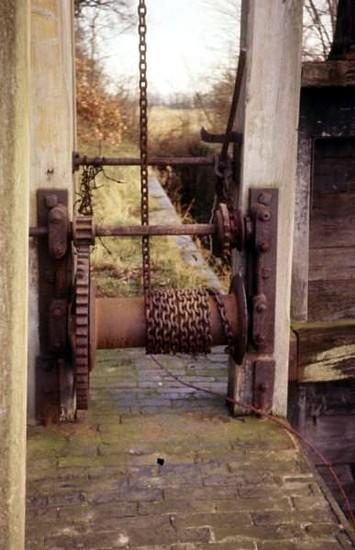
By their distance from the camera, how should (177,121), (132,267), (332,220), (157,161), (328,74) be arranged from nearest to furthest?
(328,74)
(157,161)
(332,220)
(132,267)
(177,121)

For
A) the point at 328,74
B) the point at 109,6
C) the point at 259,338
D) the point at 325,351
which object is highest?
the point at 109,6

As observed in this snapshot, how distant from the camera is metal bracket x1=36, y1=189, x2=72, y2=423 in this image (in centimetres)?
353

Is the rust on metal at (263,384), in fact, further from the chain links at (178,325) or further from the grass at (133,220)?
the grass at (133,220)

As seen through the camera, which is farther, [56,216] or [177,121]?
[177,121]

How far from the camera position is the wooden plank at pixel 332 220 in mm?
4266

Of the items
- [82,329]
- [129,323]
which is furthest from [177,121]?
[82,329]

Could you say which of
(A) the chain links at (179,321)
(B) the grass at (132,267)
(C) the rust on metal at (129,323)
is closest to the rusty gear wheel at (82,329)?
(C) the rust on metal at (129,323)

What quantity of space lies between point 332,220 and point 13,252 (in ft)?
9.70

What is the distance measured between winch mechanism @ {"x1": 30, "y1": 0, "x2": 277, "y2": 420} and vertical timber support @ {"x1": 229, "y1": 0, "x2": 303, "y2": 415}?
60 mm

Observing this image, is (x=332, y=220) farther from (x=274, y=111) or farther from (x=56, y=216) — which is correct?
(x=56, y=216)

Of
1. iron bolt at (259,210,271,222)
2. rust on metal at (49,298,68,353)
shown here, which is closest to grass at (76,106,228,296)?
rust on metal at (49,298,68,353)

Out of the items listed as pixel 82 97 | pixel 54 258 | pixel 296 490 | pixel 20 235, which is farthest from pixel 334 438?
pixel 82 97

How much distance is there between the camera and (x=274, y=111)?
357 cm

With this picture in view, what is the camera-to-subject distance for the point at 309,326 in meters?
4.23
